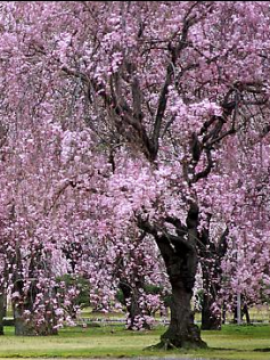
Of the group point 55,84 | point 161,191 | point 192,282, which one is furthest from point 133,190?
point 192,282

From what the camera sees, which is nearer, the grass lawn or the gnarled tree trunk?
the grass lawn

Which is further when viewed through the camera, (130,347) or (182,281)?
(130,347)

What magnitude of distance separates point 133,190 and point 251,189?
13.8 feet

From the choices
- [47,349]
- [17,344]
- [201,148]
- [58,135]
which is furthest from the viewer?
[17,344]

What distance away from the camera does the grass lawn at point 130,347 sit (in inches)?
669

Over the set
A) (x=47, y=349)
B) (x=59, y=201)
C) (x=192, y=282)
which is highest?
(x=59, y=201)

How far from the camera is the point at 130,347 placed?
19.8 meters

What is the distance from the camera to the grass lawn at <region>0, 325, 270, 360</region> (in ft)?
55.8

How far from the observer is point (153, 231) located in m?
16.6

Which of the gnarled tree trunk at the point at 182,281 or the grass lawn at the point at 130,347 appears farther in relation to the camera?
the gnarled tree trunk at the point at 182,281

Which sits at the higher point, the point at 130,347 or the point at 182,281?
the point at 182,281

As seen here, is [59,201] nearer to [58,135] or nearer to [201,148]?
[58,135]

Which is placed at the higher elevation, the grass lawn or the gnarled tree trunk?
the gnarled tree trunk

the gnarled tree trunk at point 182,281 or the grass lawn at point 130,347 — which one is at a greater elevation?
the gnarled tree trunk at point 182,281
